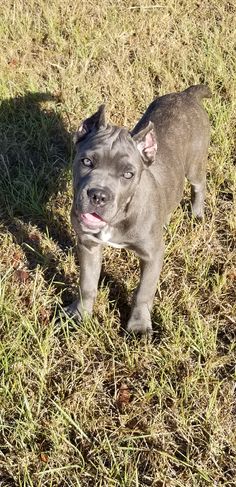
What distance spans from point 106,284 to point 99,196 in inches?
47.3

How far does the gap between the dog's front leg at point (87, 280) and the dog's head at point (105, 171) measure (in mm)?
420

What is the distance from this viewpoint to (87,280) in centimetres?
365

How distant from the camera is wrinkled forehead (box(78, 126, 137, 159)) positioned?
3.08m

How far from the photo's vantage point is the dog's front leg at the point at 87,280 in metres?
3.55

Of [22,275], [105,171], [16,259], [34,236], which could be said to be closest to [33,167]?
[34,236]

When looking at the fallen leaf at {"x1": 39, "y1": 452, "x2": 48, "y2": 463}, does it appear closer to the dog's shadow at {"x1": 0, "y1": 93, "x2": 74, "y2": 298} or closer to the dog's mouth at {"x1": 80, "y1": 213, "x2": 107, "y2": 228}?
the dog's mouth at {"x1": 80, "y1": 213, "x2": 107, "y2": 228}

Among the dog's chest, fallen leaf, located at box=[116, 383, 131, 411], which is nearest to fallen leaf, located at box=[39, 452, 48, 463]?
fallen leaf, located at box=[116, 383, 131, 411]

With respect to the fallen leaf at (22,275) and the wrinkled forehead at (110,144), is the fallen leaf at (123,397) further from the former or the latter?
the wrinkled forehead at (110,144)

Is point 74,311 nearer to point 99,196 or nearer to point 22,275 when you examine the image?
point 22,275

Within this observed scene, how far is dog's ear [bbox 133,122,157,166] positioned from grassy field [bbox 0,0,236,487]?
994 mm

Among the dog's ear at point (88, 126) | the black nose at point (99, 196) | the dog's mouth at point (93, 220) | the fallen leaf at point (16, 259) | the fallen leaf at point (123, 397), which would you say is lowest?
the fallen leaf at point (123, 397)

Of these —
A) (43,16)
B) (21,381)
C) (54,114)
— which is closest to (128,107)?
(54,114)

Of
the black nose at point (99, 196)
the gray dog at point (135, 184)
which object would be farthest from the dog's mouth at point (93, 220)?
the black nose at point (99, 196)

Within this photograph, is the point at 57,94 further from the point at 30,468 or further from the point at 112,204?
the point at 30,468
